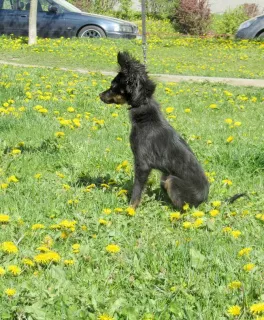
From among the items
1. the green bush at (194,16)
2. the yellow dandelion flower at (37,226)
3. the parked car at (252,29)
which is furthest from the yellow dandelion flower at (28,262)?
the green bush at (194,16)

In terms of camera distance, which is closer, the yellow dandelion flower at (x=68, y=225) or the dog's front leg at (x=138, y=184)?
the yellow dandelion flower at (x=68, y=225)

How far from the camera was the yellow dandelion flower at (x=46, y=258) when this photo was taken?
11.5 ft

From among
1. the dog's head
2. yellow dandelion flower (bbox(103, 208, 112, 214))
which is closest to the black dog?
the dog's head

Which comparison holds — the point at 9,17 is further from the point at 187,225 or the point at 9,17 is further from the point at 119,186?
the point at 187,225

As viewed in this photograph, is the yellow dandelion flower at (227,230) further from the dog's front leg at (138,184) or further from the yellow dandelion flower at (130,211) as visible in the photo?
the dog's front leg at (138,184)

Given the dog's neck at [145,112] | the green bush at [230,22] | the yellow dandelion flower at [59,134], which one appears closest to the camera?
the dog's neck at [145,112]

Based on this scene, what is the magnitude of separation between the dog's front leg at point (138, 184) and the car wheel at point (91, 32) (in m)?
15.6

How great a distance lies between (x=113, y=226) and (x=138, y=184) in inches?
26.1

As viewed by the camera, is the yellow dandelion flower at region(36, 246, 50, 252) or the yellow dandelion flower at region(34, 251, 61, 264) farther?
the yellow dandelion flower at region(36, 246, 50, 252)

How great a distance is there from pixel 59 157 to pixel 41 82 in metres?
4.68

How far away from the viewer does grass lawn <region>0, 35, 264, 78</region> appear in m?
14.5

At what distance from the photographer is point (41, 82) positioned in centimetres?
1051

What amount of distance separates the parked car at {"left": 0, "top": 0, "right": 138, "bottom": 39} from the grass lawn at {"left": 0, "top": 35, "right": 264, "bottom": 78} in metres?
1.16

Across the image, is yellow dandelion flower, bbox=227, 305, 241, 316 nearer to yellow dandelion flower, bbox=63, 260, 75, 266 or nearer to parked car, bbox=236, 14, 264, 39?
yellow dandelion flower, bbox=63, 260, 75, 266
